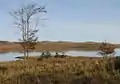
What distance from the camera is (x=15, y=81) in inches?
353

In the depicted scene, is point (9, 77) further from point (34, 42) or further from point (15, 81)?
point (34, 42)

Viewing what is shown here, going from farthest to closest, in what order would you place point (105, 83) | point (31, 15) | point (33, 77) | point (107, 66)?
point (31, 15), point (107, 66), point (33, 77), point (105, 83)

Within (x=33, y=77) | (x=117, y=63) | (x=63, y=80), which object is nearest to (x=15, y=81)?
(x=33, y=77)

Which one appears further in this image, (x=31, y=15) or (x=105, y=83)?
(x=31, y=15)

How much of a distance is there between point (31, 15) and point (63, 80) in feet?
128

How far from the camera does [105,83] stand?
867cm

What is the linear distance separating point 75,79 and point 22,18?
3939cm

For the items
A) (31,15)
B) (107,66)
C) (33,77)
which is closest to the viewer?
(33,77)

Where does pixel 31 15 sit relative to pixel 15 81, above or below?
above

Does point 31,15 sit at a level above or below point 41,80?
above

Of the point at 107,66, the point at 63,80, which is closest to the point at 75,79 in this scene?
the point at 63,80

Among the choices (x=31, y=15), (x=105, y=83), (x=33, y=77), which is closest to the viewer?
(x=105, y=83)

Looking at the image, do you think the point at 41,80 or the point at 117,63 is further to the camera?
the point at 117,63

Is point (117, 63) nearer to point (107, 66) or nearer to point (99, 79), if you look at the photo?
point (107, 66)
